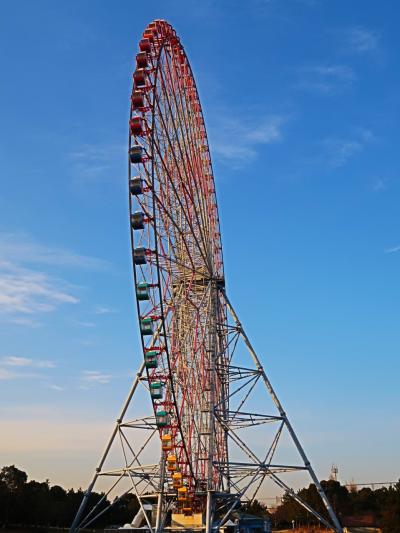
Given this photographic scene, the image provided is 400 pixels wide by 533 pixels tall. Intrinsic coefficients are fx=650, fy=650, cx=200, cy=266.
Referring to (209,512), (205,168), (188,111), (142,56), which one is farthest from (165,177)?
(209,512)

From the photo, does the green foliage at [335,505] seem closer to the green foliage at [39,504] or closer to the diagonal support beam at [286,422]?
the green foliage at [39,504]

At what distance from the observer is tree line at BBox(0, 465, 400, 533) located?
229ft

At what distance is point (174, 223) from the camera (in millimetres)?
37750

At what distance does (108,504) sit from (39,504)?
2024 centimetres

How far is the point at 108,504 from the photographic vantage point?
91.4m

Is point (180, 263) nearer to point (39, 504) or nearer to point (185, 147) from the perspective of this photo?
point (185, 147)

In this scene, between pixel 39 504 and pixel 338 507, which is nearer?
pixel 39 504

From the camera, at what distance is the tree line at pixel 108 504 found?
69812 mm

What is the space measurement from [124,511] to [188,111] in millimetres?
68315

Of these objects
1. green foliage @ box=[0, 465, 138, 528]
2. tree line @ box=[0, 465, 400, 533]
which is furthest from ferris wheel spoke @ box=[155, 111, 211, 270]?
green foliage @ box=[0, 465, 138, 528]

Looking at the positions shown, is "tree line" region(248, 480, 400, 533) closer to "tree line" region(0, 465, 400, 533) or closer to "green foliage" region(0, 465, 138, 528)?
"tree line" region(0, 465, 400, 533)

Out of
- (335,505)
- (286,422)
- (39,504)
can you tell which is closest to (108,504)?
(39,504)

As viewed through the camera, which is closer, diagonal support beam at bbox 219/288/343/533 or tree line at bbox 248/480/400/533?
diagonal support beam at bbox 219/288/343/533

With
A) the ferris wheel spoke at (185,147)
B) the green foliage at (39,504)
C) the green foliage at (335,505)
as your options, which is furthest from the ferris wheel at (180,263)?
the green foliage at (335,505)
